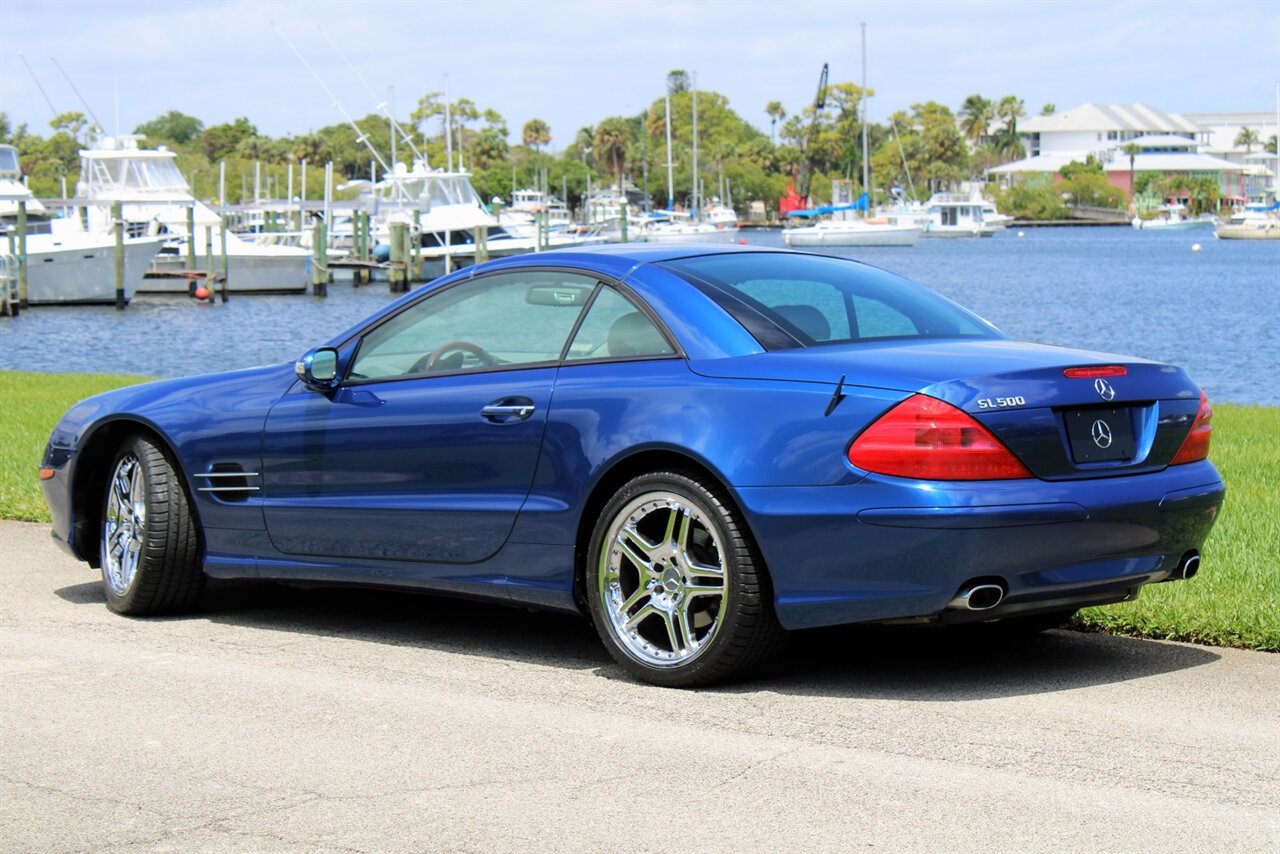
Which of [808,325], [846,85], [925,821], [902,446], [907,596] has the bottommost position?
[925,821]

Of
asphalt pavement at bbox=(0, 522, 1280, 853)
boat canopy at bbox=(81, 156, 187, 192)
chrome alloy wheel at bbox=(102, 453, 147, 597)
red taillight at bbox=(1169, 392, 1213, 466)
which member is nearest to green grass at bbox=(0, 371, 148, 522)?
chrome alloy wheel at bbox=(102, 453, 147, 597)

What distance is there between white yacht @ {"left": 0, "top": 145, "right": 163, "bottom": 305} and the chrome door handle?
49500 mm

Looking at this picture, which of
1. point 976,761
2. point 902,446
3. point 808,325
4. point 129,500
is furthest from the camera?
point 129,500

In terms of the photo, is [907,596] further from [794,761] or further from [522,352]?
[522,352]

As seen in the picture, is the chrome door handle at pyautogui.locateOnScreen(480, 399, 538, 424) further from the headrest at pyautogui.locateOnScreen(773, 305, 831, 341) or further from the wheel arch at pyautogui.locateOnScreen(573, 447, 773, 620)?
the headrest at pyautogui.locateOnScreen(773, 305, 831, 341)

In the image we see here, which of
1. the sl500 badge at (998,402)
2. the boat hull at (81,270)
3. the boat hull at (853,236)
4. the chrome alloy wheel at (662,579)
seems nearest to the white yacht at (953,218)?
the boat hull at (853,236)

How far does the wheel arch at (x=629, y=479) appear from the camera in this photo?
564 centimetres

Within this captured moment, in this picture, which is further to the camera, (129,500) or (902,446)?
(129,500)

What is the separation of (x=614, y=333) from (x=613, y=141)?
16272 centimetres

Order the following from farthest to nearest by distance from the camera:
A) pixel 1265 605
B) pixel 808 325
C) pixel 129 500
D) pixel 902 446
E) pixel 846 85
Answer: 1. pixel 846 85
2. pixel 129 500
3. pixel 1265 605
4. pixel 808 325
5. pixel 902 446

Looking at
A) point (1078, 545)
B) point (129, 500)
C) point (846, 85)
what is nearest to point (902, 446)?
point (1078, 545)

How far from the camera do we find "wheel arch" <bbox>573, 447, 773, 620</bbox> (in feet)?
18.5

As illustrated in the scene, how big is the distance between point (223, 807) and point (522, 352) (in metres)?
2.31

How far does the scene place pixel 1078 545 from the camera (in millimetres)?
5469
